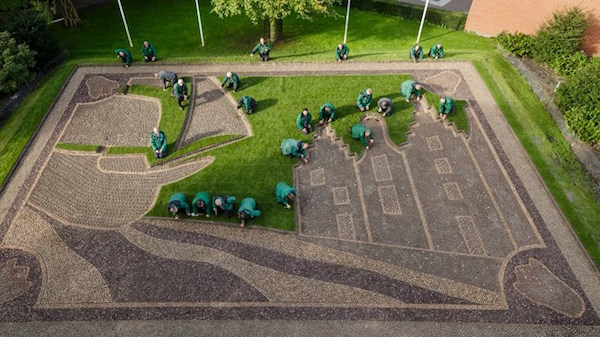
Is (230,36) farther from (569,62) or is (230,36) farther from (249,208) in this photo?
(569,62)

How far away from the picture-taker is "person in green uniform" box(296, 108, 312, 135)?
806 inches

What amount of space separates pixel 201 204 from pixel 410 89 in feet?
→ 45.9

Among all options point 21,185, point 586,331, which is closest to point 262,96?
point 21,185

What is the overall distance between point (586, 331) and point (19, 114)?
29.2 m

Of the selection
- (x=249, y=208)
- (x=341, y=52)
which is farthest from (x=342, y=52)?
(x=249, y=208)

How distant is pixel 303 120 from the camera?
67.6ft

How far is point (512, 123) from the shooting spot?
Answer: 2181 cm

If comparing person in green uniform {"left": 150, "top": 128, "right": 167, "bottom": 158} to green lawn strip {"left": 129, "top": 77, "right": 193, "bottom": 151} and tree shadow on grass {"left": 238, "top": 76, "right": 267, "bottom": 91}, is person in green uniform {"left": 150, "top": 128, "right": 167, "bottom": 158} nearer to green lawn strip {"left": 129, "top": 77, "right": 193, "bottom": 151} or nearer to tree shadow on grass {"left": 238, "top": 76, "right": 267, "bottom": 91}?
green lawn strip {"left": 129, "top": 77, "right": 193, "bottom": 151}

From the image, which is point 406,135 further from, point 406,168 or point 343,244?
point 343,244

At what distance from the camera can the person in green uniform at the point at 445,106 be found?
21.5 m

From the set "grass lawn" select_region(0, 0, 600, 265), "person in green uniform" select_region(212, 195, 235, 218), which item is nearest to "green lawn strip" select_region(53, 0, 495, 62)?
"grass lawn" select_region(0, 0, 600, 265)

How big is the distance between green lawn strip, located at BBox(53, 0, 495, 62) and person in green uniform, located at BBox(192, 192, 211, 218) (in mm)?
13136

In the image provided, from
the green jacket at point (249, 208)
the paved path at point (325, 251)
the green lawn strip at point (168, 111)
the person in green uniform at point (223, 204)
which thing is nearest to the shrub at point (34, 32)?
Answer: the green lawn strip at point (168, 111)

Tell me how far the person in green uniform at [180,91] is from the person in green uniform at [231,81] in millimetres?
2435
